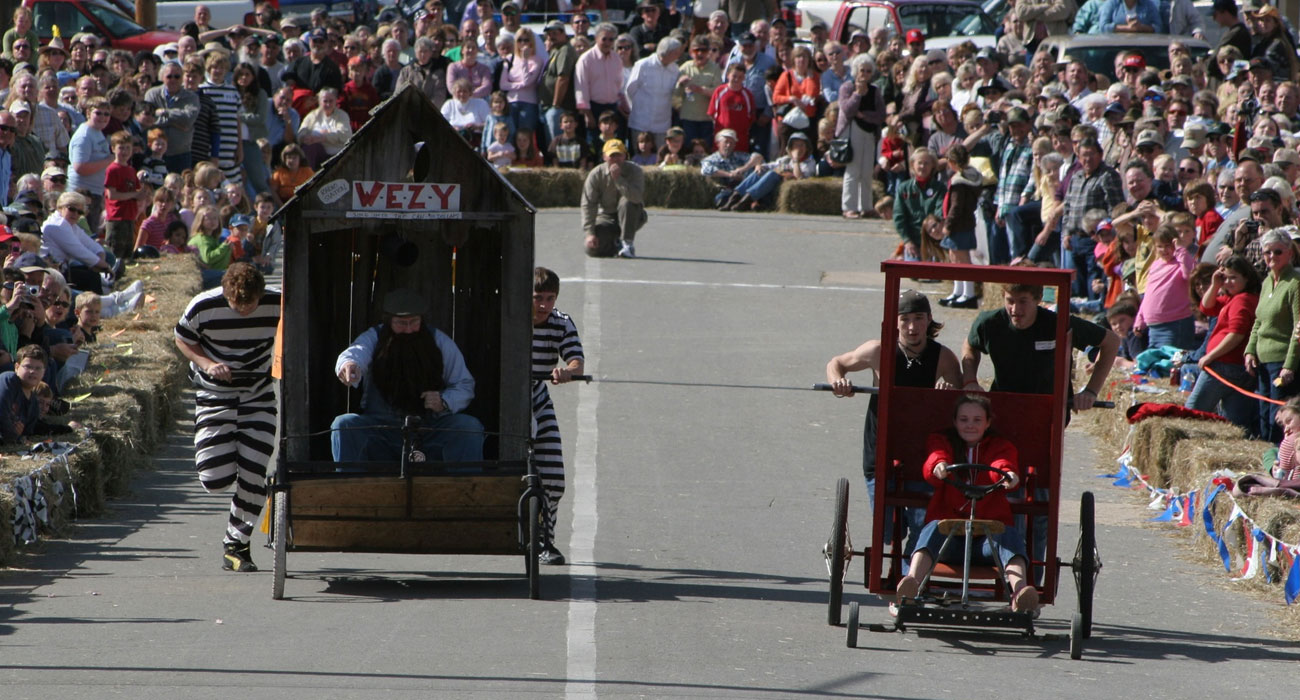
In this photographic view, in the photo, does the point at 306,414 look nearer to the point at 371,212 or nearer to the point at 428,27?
the point at 371,212

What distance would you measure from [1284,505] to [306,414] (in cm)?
561

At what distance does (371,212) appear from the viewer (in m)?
10.2

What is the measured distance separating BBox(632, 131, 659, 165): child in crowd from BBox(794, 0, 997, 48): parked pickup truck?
19.4ft

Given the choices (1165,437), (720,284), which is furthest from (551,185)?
(1165,437)

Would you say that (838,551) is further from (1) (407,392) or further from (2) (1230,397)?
(2) (1230,397)

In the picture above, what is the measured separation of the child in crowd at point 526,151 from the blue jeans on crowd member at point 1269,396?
14569 mm

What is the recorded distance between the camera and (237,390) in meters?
10.2

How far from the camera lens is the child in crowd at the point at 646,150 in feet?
87.0

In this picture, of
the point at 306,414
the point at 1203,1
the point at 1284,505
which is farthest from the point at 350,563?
the point at 1203,1

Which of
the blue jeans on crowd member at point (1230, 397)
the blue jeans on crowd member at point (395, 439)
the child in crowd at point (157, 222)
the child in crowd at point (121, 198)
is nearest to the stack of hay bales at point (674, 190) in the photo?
the child in crowd at point (157, 222)

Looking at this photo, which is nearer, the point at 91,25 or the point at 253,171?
the point at 253,171

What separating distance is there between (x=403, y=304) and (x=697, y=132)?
17.4 meters

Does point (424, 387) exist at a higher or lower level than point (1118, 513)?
higher

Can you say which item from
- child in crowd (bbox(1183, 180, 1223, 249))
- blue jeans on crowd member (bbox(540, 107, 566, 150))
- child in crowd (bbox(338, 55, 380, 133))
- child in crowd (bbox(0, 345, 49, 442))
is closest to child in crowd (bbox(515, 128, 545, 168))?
blue jeans on crowd member (bbox(540, 107, 566, 150))
